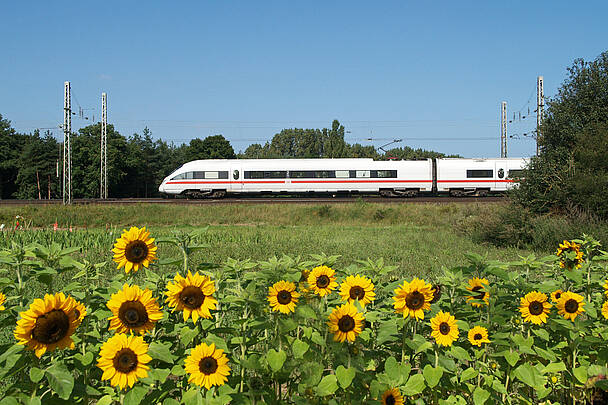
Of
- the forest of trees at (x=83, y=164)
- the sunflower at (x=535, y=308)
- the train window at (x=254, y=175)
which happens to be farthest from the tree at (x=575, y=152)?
the forest of trees at (x=83, y=164)

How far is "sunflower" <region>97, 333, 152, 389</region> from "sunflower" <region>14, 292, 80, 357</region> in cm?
15

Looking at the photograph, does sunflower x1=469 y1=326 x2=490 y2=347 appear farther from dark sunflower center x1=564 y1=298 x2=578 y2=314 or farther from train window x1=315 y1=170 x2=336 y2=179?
train window x1=315 y1=170 x2=336 y2=179

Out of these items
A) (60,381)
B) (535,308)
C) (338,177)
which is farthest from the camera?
(338,177)

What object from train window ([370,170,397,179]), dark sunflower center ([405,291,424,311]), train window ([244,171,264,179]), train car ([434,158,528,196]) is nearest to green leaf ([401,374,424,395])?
dark sunflower center ([405,291,424,311])

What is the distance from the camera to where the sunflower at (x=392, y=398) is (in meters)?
2.11

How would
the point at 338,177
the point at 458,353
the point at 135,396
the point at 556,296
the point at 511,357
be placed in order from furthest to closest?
1. the point at 338,177
2. the point at 556,296
3. the point at 511,357
4. the point at 458,353
5. the point at 135,396

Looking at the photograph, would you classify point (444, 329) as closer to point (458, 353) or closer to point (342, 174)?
point (458, 353)

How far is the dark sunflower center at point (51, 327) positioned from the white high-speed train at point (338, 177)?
32286 mm

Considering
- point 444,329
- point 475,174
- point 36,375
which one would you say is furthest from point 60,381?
point 475,174

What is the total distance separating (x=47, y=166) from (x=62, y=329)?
65.5 meters

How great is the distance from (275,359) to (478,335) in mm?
1098

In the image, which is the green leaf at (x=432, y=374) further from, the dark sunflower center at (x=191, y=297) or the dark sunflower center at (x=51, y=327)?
the dark sunflower center at (x=51, y=327)

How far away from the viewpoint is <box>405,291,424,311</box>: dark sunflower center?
2.16 metres

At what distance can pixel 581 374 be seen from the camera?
8.16 feet
